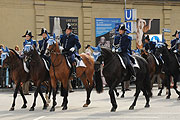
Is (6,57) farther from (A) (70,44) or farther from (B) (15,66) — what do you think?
(A) (70,44)

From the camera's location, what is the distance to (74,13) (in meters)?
31.4

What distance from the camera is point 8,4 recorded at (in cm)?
2898

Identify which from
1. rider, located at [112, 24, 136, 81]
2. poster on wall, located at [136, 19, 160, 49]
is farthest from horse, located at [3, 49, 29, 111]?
poster on wall, located at [136, 19, 160, 49]

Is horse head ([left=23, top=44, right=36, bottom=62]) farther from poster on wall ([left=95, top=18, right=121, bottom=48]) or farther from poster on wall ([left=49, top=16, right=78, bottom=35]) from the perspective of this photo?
poster on wall ([left=95, top=18, right=121, bottom=48])

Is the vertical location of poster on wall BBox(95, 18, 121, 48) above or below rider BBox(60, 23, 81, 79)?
above

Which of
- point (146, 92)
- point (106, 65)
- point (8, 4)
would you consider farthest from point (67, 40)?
point (8, 4)

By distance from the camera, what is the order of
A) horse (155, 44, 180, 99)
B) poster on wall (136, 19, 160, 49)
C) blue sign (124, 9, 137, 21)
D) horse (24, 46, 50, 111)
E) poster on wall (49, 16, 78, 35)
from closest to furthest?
horse (24, 46, 50, 111), horse (155, 44, 180, 99), blue sign (124, 9, 137, 21), poster on wall (49, 16, 78, 35), poster on wall (136, 19, 160, 49)

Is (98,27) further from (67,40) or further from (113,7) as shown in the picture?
(67,40)

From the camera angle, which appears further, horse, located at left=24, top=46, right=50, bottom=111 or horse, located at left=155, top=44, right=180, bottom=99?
horse, located at left=155, top=44, right=180, bottom=99

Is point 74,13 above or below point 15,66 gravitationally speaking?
above

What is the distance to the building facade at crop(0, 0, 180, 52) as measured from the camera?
96.2ft

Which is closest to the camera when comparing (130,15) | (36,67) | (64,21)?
(36,67)

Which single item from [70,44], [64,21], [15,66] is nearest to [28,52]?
→ [15,66]

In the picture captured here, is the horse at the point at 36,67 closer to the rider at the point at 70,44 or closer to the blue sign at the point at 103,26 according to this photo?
the rider at the point at 70,44
